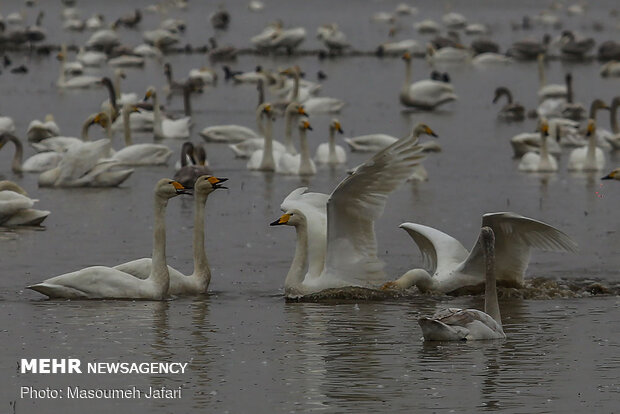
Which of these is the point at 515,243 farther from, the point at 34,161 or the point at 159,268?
the point at 34,161

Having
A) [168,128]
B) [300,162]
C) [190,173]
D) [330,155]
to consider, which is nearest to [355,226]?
[190,173]

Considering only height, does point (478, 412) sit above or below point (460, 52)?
below

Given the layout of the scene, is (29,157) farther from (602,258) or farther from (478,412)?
(478,412)

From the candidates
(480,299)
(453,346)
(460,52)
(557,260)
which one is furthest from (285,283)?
(460,52)

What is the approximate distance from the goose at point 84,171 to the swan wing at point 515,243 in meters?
9.24

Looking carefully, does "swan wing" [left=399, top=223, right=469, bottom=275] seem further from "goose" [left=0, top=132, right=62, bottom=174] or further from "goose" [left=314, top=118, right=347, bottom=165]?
"goose" [left=0, top=132, right=62, bottom=174]

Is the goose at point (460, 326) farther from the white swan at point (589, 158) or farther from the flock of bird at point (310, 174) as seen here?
the white swan at point (589, 158)

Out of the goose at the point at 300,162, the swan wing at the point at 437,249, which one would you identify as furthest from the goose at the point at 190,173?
the swan wing at the point at 437,249

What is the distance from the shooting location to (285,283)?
1375 cm

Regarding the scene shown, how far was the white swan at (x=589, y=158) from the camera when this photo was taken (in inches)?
980

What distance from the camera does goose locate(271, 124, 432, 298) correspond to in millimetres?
13516

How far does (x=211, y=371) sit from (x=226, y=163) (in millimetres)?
15520

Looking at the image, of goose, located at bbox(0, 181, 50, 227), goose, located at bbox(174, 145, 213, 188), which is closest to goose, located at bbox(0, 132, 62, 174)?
goose, located at bbox(174, 145, 213, 188)

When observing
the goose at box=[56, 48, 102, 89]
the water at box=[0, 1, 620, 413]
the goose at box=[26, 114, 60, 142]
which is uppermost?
the goose at box=[56, 48, 102, 89]
